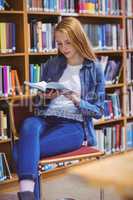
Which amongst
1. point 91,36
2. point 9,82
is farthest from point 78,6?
point 9,82

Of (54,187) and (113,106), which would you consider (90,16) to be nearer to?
(113,106)

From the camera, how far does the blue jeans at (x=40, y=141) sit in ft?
7.69

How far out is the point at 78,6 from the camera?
3.63 m

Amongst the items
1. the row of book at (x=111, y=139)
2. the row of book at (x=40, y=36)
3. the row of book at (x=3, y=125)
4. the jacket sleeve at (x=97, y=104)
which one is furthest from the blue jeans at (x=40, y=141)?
the row of book at (x=111, y=139)

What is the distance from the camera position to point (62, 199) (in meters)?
2.93

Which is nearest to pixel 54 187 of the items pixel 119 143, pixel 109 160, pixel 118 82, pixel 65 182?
pixel 65 182

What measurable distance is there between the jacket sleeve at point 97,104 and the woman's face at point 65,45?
0.18 metres

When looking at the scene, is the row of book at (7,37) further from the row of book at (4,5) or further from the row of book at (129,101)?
the row of book at (129,101)

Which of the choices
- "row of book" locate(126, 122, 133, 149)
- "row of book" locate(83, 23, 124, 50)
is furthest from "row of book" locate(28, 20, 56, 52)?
"row of book" locate(126, 122, 133, 149)

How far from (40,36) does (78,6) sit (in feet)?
1.60

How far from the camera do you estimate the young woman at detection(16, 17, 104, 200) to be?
7.73ft

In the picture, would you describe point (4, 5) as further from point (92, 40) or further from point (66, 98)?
point (66, 98)

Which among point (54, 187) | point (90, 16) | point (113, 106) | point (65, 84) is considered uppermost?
point (90, 16)

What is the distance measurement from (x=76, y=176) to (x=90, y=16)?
268 centimetres
